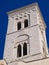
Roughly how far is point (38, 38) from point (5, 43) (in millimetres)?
3593

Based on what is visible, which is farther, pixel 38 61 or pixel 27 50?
pixel 27 50

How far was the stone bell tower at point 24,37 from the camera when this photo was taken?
74.5 feet

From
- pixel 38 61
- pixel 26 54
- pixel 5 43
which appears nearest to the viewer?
pixel 38 61

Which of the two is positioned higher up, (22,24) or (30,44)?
(22,24)

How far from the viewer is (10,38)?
25.4 meters

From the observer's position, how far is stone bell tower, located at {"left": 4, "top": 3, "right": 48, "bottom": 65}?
74.5 feet

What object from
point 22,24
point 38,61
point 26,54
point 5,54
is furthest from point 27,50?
point 38,61

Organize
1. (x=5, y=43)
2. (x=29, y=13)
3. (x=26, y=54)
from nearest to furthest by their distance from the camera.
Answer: (x=26, y=54) → (x=5, y=43) → (x=29, y=13)

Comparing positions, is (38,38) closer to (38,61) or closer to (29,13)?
(29,13)

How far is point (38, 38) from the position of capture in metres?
23.5

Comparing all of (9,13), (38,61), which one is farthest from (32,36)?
(38,61)

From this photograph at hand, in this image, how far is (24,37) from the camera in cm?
2464

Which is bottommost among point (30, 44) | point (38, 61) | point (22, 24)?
point (38, 61)

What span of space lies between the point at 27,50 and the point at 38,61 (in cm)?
1109
